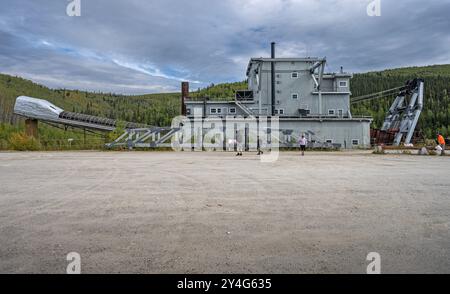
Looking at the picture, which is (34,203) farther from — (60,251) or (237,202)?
(237,202)

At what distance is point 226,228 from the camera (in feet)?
13.7

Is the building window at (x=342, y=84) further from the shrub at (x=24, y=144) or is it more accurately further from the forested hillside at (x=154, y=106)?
the shrub at (x=24, y=144)

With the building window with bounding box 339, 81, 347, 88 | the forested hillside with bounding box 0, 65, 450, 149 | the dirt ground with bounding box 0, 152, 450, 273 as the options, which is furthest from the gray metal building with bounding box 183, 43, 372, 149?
the dirt ground with bounding box 0, 152, 450, 273

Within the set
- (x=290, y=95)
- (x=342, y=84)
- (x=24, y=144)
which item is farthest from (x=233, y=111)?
(x=24, y=144)

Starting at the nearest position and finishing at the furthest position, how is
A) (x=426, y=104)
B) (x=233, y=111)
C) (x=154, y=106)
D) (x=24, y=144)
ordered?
(x=24, y=144), (x=233, y=111), (x=426, y=104), (x=154, y=106)

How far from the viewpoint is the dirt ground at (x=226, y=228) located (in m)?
3.05

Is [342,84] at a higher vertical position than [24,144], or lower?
higher

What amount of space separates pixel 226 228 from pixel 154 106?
133m

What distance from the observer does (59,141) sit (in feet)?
106

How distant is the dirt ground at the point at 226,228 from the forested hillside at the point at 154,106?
27955mm

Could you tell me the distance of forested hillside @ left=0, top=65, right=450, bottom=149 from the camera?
54694 mm

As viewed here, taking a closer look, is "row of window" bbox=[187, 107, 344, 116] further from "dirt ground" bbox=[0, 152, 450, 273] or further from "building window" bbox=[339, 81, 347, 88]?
"dirt ground" bbox=[0, 152, 450, 273]

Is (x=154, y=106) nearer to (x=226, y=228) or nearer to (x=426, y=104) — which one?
(x=426, y=104)

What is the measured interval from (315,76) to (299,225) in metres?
35.4
